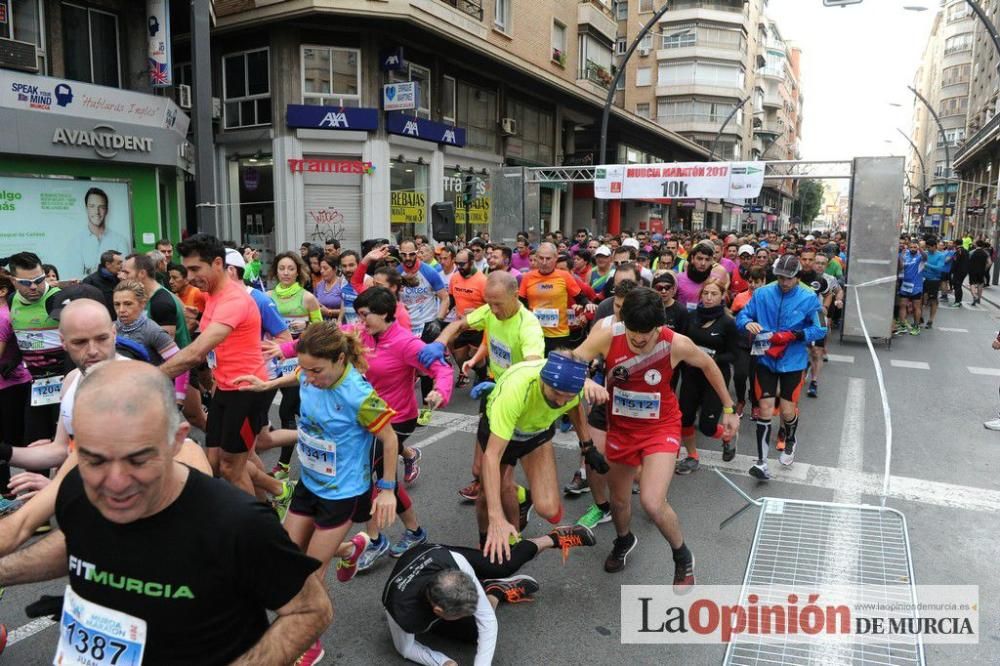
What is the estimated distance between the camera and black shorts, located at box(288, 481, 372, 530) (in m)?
3.49

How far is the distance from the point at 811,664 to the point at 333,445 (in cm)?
261

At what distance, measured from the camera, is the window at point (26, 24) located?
42.7 feet

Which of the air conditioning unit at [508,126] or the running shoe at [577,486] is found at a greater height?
the air conditioning unit at [508,126]

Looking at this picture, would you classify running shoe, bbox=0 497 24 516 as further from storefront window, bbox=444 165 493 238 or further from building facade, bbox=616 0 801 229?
building facade, bbox=616 0 801 229

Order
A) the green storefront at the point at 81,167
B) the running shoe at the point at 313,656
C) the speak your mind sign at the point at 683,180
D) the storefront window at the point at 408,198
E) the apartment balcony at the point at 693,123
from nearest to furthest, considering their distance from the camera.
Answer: the running shoe at the point at 313,656
the green storefront at the point at 81,167
the speak your mind sign at the point at 683,180
the storefront window at the point at 408,198
the apartment balcony at the point at 693,123

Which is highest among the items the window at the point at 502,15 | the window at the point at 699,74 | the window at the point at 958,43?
the window at the point at 958,43

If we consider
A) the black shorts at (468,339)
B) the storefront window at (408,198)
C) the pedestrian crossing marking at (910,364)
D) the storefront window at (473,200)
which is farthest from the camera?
the storefront window at (473,200)

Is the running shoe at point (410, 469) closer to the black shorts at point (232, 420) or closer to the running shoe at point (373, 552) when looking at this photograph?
the running shoe at point (373, 552)

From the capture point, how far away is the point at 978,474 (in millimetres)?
6359

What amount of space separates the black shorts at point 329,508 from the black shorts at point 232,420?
1146 millimetres

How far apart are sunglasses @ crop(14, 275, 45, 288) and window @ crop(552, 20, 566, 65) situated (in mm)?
24826

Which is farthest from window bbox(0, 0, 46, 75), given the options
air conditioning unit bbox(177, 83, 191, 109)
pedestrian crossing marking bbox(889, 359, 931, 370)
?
pedestrian crossing marking bbox(889, 359, 931, 370)

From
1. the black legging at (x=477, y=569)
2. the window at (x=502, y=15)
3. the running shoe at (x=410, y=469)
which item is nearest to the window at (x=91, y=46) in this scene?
the window at (x=502, y=15)

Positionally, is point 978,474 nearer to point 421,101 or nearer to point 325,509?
point 325,509
